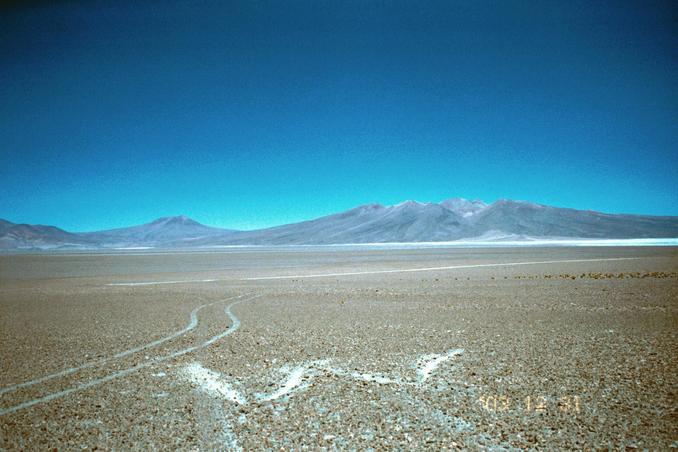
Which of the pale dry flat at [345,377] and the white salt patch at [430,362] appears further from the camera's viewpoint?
the white salt patch at [430,362]

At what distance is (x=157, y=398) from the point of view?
5.39 metres

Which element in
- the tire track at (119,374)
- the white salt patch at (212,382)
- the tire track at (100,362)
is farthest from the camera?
the tire track at (100,362)

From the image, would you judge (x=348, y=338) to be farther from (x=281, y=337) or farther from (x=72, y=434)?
(x=72, y=434)

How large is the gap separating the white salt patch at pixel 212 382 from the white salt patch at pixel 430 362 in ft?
8.37

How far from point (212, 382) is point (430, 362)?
11.3 feet

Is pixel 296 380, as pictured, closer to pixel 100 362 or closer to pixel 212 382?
pixel 212 382

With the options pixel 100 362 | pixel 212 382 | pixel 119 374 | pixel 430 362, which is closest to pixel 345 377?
pixel 430 362

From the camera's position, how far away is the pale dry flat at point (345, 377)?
4.36 meters

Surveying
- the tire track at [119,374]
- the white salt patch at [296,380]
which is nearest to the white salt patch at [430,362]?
the white salt patch at [296,380]

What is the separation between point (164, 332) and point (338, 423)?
Result: 20.6 feet

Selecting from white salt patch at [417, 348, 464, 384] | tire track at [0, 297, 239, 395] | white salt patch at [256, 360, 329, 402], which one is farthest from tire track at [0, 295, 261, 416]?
white salt patch at [417, 348, 464, 384]

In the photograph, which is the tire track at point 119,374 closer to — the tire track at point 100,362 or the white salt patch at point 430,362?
the tire track at point 100,362

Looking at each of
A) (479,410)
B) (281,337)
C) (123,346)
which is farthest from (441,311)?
(123,346)

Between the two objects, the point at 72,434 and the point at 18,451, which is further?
the point at 72,434
